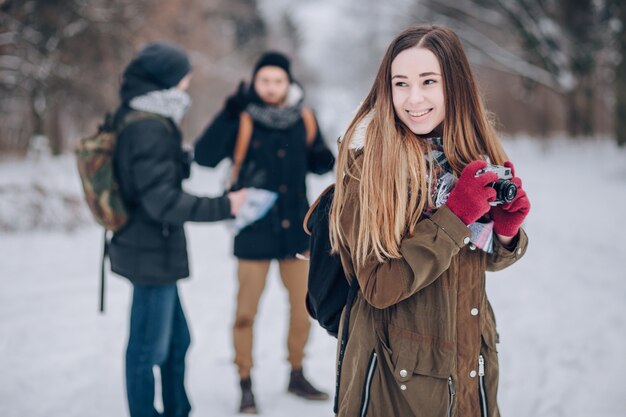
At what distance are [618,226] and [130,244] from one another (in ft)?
21.5

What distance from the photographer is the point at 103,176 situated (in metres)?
2.77

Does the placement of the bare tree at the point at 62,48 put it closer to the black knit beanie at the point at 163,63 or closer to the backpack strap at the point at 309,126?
the backpack strap at the point at 309,126

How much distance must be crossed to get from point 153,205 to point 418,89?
1.51 metres

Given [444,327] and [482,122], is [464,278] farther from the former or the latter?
[482,122]

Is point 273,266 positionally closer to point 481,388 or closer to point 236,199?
point 236,199

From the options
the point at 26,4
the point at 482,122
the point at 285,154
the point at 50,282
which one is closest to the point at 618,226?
the point at 285,154

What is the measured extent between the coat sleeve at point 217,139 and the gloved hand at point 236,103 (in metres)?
0.03

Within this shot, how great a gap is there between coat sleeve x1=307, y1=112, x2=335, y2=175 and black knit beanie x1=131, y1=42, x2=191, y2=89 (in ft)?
3.43

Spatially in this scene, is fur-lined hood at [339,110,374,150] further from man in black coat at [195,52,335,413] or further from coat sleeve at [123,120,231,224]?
man in black coat at [195,52,335,413]

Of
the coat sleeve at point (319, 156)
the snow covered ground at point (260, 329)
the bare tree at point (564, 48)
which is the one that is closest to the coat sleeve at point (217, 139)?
the coat sleeve at point (319, 156)

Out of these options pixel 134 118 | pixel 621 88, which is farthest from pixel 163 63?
pixel 621 88

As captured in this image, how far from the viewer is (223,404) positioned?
3.57 metres

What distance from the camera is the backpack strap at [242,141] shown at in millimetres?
3514

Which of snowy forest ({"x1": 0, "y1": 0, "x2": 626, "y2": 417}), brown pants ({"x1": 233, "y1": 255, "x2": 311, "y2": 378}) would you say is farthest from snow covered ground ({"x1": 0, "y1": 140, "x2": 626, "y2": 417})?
brown pants ({"x1": 233, "y1": 255, "x2": 311, "y2": 378})
